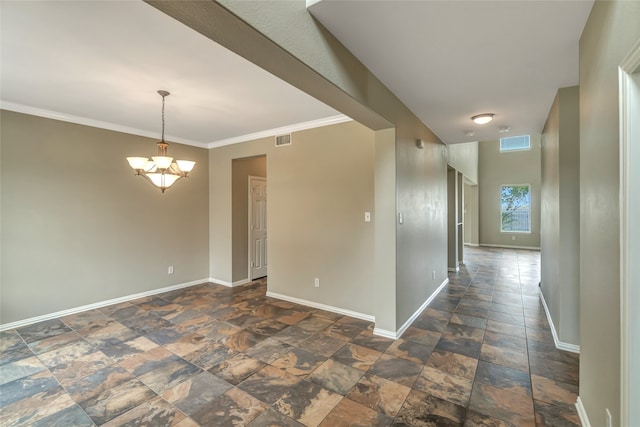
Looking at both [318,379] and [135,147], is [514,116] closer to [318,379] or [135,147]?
[318,379]

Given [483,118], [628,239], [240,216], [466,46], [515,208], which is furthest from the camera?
[515,208]

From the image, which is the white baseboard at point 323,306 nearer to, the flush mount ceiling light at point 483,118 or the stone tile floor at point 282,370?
the stone tile floor at point 282,370

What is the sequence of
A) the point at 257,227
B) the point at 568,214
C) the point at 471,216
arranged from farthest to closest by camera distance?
1. the point at 471,216
2. the point at 257,227
3. the point at 568,214

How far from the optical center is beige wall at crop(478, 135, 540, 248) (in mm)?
9148

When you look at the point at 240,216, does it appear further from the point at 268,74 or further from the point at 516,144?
the point at 516,144

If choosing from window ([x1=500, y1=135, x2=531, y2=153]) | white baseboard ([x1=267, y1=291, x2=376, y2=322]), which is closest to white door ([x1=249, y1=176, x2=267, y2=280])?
white baseboard ([x1=267, y1=291, x2=376, y2=322])

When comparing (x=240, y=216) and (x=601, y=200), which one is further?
(x=240, y=216)

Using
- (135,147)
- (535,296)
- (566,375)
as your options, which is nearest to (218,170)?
(135,147)

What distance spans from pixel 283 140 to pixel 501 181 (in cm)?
873

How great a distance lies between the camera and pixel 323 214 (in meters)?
3.94

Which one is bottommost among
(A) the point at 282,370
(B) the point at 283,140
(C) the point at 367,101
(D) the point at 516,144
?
(A) the point at 282,370

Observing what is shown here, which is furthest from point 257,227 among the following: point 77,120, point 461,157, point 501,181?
point 501,181

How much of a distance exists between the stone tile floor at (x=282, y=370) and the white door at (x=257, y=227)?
1.59 m

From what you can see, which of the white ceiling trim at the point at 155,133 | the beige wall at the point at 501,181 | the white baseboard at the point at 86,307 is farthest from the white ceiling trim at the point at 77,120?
the beige wall at the point at 501,181
